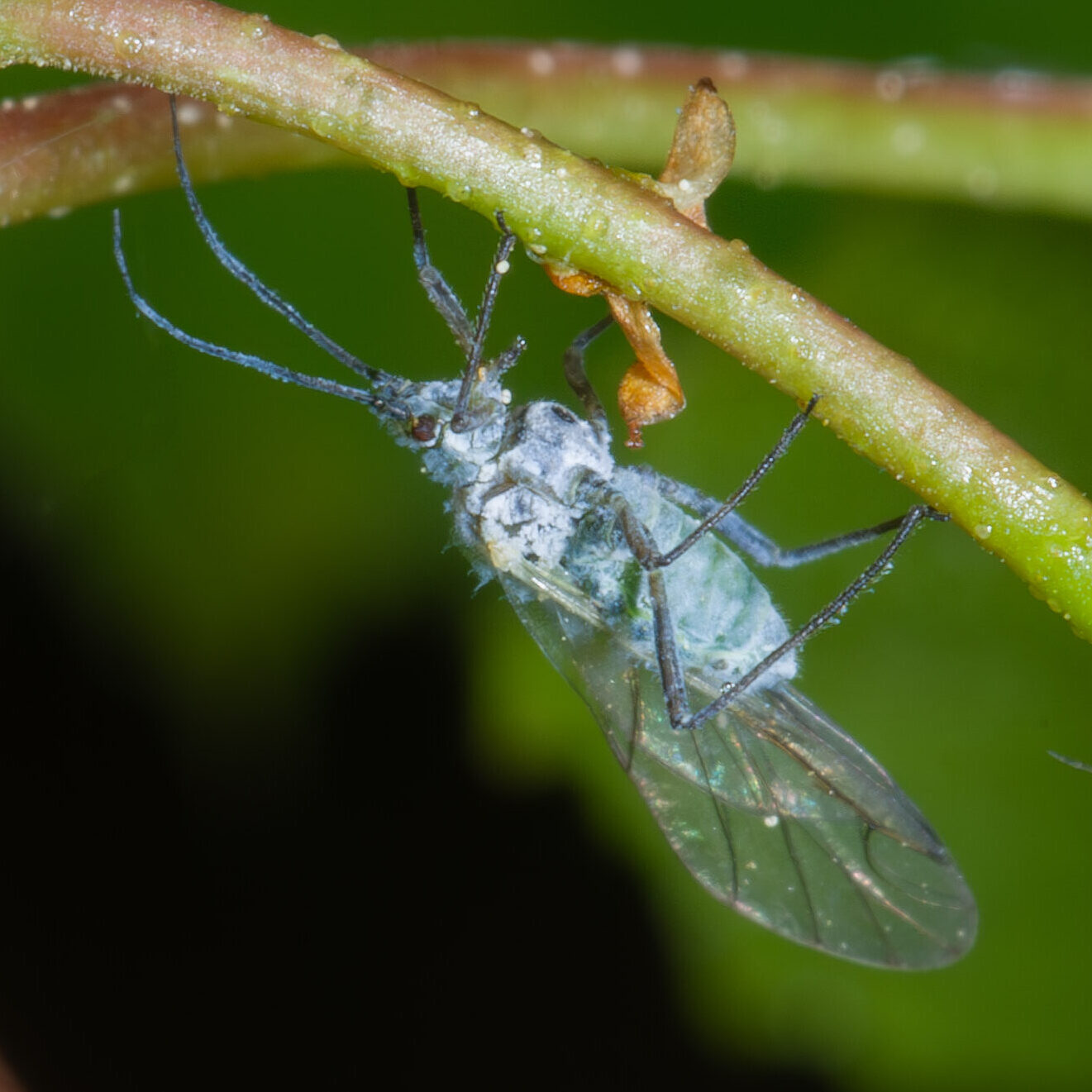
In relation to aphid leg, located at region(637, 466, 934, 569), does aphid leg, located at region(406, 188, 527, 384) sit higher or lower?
higher

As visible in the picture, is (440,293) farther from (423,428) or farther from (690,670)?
(690,670)

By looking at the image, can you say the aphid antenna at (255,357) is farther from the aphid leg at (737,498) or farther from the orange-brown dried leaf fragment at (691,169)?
the orange-brown dried leaf fragment at (691,169)

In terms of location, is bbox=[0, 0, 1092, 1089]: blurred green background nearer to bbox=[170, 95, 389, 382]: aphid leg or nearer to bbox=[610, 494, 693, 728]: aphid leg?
bbox=[610, 494, 693, 728]: aphid leg

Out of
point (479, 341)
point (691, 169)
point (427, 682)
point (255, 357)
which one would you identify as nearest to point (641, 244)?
point (691, 169)

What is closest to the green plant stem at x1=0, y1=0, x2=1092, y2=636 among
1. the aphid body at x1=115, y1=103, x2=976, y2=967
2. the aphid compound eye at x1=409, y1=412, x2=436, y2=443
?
the aphid body at x1=115, y1=103, x2=976, y2=967

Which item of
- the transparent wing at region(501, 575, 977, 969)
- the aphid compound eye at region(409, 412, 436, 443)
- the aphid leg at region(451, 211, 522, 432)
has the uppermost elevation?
the aphid compound eye at region(409, 412, 436, 443)
